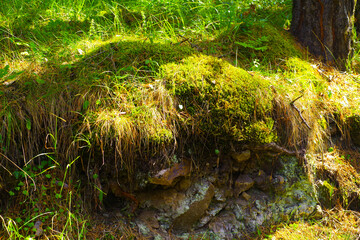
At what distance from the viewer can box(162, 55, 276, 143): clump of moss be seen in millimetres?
2814

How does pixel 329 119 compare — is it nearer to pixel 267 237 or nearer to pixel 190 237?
pixel 267 237

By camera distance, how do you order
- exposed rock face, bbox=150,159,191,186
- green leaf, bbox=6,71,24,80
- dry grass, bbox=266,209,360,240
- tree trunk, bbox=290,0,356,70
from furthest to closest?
tree trunk, bbox=290,0,356,70, dry grass, bbox=266,209,360,240, green leaf, bbox=6,71,24,80, exposed rock face, bbox=150,159,191,186

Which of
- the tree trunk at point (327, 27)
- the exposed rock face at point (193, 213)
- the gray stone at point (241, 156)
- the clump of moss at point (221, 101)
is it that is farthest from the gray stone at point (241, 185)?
the tree trunk at point (327, 27)

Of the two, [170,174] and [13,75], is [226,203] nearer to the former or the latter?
[170,174]

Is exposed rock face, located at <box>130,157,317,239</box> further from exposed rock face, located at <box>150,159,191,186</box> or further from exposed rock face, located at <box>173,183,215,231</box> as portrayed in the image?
exposed rock face, located at <box>150,159,191,186</box>

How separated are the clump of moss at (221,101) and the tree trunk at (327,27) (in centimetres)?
168

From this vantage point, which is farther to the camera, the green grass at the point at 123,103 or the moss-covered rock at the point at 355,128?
the moss-covered rock at the point at 355,128

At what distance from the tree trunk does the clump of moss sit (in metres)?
1.68

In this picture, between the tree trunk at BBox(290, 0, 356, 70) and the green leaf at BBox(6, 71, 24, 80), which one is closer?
the green leaf at BBox(6, 71, 24, 80)

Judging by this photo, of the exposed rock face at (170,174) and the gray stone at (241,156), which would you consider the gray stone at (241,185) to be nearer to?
the gray stone at (241,156)

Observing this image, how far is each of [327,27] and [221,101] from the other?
2.29 m

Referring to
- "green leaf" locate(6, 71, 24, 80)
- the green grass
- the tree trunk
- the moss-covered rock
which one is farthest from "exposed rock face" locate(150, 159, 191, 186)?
the tree trunk

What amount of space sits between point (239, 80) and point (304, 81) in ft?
3.32

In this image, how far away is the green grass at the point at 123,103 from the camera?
2.55 m
